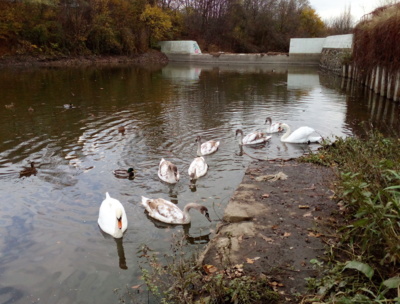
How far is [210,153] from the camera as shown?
9.87m

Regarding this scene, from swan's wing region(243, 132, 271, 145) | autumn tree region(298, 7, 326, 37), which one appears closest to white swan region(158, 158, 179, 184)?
swan's wing region(243, 132, 271, 145)

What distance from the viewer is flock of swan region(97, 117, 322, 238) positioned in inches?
234

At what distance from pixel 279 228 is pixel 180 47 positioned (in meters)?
51.9

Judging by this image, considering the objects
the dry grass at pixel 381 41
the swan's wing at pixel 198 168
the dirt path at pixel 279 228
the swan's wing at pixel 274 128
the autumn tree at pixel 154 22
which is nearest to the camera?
the dirt path at pixel 279 228

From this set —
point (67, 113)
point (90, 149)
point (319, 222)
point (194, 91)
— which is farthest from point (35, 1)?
point (319, 222)

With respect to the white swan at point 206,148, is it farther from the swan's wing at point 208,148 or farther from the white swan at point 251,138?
the white swan at point 251,138

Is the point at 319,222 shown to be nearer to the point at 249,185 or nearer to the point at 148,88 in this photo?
the point at 249,185

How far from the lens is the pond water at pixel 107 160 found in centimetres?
513

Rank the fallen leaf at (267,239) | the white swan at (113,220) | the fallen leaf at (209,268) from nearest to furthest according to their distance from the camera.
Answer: the fallen leaf at (209,268) < the fallen leaf at (267,239) < the white swan at (113,220)

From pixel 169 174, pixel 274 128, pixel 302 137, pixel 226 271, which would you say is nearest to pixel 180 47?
pixel 274 128

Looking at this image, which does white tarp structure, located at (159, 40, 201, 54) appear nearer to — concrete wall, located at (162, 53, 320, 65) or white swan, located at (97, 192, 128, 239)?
concrete wall, located at (162, 53, 320, 65)

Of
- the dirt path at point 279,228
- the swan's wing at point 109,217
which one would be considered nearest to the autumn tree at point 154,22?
the dirt path at point 279,228

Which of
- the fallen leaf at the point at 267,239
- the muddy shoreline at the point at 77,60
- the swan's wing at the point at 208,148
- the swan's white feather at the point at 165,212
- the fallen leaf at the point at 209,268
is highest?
the muddy shoreline at the point at 77,60

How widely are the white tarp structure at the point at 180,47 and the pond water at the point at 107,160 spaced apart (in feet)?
112
